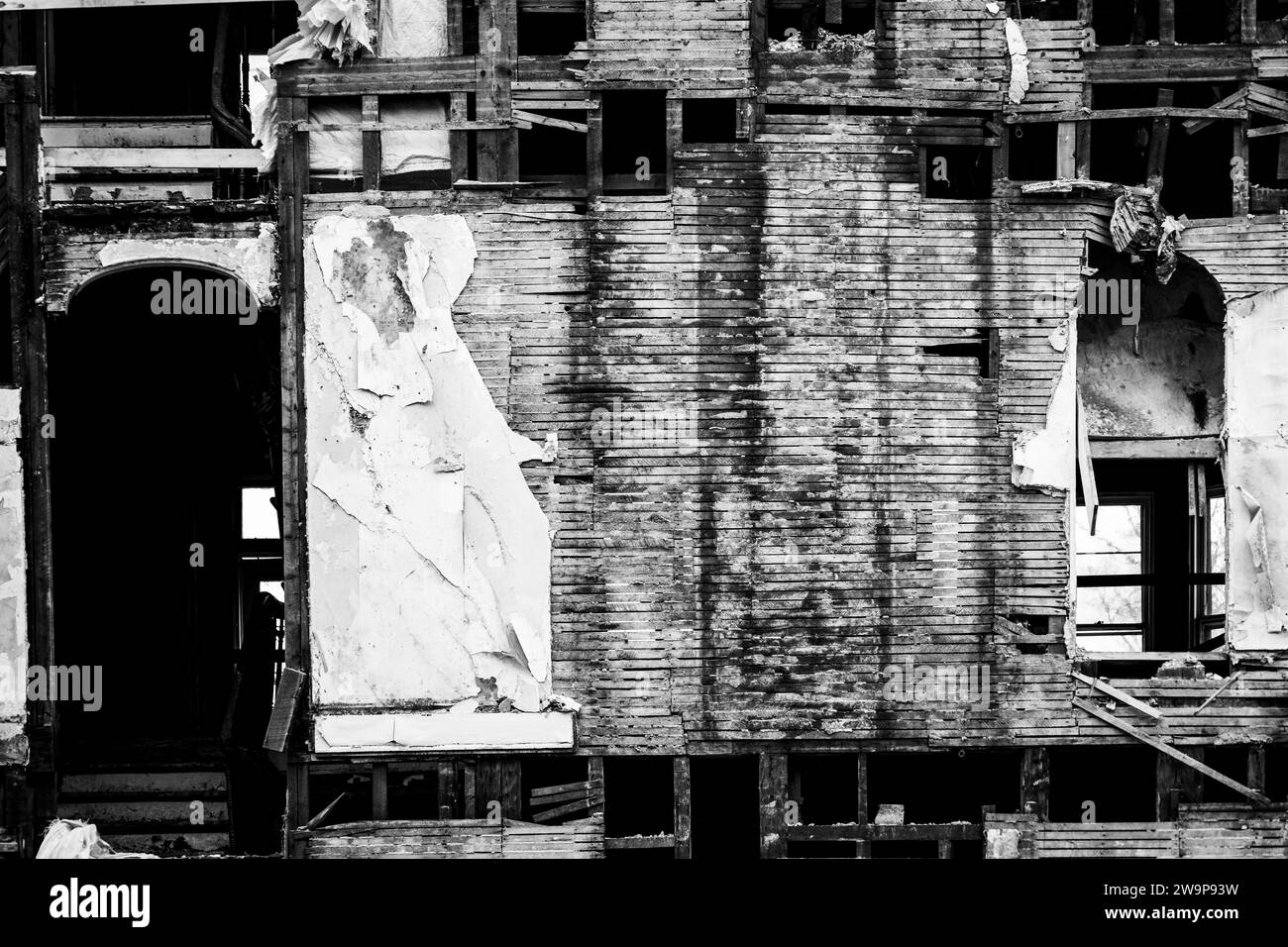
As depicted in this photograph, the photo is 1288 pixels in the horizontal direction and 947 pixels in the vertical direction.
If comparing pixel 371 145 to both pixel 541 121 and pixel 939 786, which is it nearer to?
pixel 541 121

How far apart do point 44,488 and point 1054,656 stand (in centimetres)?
855

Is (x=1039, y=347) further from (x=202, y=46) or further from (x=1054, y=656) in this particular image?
(x=202, y=46)

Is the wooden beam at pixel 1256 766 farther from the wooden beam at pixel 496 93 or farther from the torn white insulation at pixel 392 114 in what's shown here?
the torn white insulation at pixel 392 114

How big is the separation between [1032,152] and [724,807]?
638 cm

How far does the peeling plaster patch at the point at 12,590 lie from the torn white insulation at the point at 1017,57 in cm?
870

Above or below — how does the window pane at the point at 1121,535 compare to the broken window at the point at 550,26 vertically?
below

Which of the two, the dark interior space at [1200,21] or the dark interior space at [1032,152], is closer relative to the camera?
the dark interior space at [1032,152]

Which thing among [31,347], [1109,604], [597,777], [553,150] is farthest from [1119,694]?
[31,347]

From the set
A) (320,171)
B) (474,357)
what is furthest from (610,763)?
(320,171)

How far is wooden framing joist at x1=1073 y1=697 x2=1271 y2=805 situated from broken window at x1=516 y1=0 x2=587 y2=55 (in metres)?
7.00

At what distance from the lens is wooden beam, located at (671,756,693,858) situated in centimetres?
1073

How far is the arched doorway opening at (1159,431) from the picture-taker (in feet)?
39.0

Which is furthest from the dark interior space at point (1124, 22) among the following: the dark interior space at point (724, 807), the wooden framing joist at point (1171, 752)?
the dark interior space at point (724, 807)

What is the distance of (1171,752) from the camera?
10.8 metres
